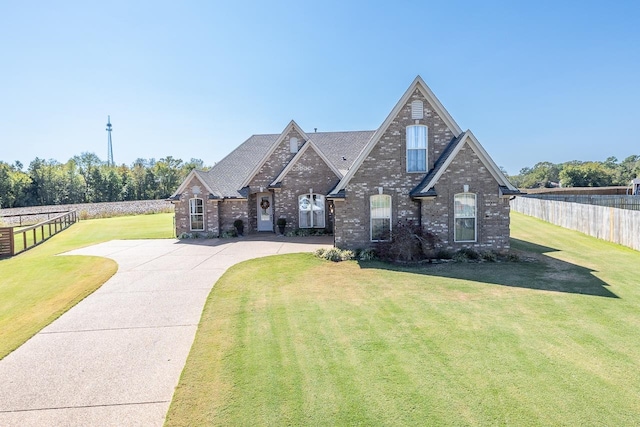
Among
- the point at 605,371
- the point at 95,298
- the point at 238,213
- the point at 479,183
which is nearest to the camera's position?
the point at 605,371

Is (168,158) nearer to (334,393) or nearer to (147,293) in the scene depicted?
(147,293)

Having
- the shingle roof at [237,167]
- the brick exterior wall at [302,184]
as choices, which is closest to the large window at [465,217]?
the brick exterior wall at [302,184]

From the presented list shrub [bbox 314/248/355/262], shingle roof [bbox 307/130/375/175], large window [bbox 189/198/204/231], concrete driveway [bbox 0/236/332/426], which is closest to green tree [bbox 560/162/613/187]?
shingle roof [bbox 307/130/375/175]

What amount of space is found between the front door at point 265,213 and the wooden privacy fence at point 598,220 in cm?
1875

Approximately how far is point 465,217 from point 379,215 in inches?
140

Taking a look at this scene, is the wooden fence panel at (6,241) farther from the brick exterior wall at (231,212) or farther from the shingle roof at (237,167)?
the brick exterior wall at (231,212)

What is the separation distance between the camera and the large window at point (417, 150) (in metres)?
15.6

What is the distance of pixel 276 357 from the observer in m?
6.20

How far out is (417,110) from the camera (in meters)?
15.5

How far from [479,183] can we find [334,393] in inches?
480

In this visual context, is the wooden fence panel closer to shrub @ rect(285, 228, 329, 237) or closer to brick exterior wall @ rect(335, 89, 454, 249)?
shrub @ rect(285, 228, 329, 237)

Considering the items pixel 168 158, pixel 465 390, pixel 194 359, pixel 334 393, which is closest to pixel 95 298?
pixel 194 359

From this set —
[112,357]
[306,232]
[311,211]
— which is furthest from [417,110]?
[112,357]

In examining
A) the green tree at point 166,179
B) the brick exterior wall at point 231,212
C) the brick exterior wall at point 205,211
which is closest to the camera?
the brick exterior wall at point 205,211
